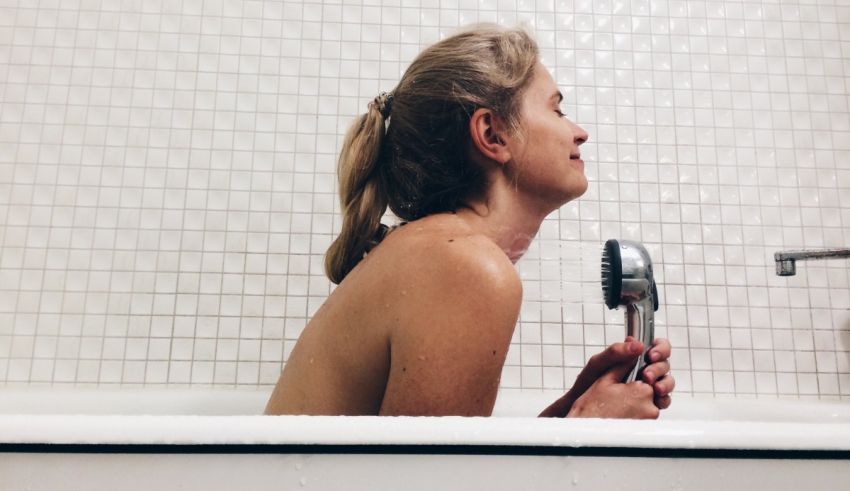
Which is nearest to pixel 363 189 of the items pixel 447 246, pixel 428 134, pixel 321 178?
pixel 428 134

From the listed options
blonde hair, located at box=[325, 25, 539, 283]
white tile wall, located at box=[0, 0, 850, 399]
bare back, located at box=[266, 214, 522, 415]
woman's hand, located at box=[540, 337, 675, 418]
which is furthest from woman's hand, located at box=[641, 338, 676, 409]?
white tile wall, located at box=[0, 0, 850, 399]

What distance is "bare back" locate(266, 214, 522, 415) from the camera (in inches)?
21.9

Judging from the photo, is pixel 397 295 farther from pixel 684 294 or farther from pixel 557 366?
pixel 684 294

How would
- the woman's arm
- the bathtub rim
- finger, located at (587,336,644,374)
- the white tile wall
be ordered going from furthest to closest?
the white tile wall → finger, located at (587,336,644,374) → the woman's arm → the bathtub rim

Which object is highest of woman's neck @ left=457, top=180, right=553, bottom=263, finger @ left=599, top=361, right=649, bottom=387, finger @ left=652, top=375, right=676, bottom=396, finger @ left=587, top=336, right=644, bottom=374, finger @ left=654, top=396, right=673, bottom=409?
woman's neck @ left=457, top=180, right=553, bottom=263

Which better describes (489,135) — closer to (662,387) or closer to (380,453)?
(662,387)

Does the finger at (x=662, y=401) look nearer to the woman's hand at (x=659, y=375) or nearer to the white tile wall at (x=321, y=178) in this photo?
the woman's hand at (x=659, y=375)

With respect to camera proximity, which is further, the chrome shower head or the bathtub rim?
the chrome shower head

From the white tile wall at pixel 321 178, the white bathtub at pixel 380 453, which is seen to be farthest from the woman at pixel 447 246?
the white tile wall at pixel 321 178

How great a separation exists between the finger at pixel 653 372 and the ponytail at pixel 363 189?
40 cm

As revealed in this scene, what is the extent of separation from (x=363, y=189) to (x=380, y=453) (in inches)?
19.4

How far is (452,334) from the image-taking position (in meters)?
0.55

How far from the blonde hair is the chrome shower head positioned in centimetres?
21

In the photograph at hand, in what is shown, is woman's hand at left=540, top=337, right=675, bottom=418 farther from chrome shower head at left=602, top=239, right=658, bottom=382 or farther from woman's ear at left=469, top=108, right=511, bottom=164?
woman's ear at left=469, top=108, right=511, bottom=164
